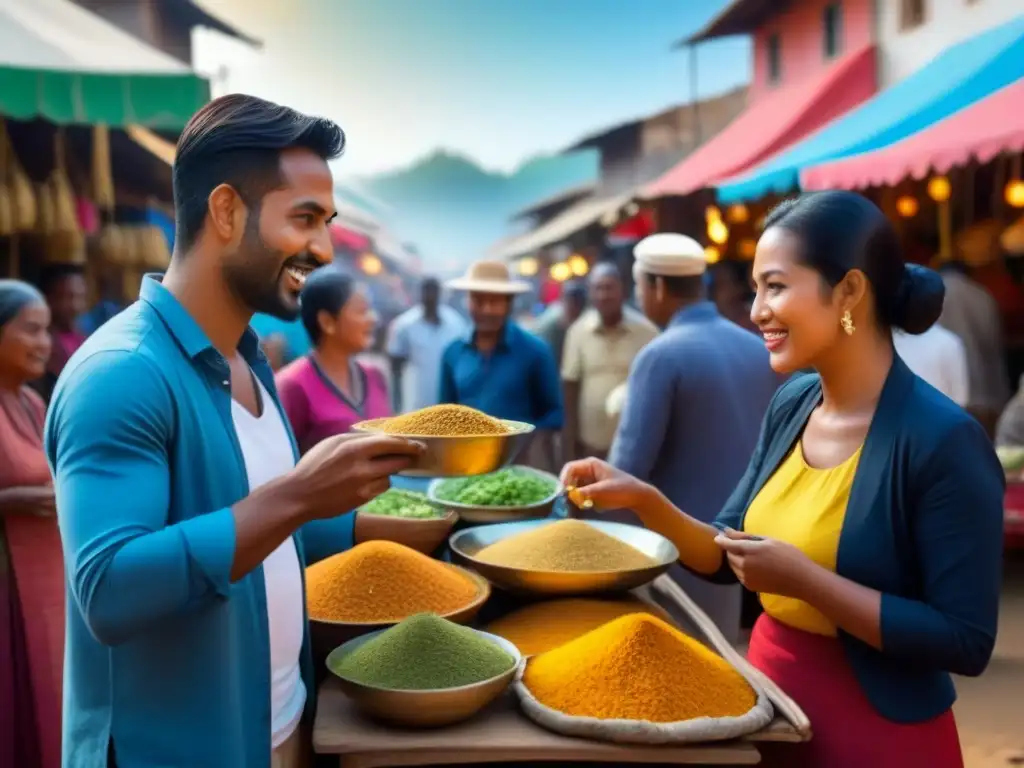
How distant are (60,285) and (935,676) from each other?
4551 millimetres

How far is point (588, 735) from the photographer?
1.53m

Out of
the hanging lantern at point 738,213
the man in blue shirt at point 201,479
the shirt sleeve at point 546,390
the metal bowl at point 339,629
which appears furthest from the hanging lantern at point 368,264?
the man in blue shirt at point 201,479

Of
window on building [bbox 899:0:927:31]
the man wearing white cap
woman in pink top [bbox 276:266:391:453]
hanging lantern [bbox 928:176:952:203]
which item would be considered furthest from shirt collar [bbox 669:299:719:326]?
window on building [bbox 899:0:927:31]

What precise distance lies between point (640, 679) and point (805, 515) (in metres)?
0.44

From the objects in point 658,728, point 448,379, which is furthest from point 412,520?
point 448,379

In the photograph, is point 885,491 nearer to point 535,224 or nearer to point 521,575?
point 521,575

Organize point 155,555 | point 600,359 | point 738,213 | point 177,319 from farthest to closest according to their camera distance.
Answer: point 738,213 < point 600,359 < point 177,319 < point 155,555

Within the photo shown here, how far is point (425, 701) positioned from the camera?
1.56m

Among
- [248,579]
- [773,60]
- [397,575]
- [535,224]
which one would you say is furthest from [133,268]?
[535,224]

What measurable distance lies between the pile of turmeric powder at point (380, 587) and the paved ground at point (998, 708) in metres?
2.49

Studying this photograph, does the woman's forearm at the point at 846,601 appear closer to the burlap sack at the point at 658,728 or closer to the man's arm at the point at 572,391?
the burlap sack at the point at 658,728

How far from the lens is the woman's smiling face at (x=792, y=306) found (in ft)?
5.52

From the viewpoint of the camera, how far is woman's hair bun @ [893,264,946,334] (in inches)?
66.7

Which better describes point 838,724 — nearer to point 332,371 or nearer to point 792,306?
point 792,306
